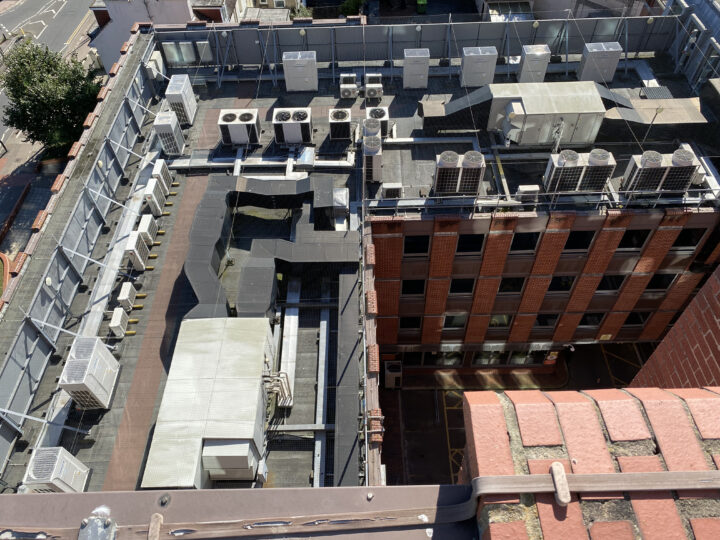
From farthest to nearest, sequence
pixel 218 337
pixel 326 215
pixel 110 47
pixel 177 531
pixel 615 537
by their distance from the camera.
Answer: pixel 110 47 < pixel 326 215 < pixel 218 337 < pixel 177 531 < pixel 615 537

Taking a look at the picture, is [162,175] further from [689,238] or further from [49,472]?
[689,238]

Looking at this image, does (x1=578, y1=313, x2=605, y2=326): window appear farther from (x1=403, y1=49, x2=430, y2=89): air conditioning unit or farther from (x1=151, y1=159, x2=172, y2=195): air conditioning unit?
(x1=151, y1=159, x2=172, y2=195): air conditioning unit

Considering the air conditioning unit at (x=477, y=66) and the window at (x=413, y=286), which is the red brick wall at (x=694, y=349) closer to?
the window at (x=413, y=286)

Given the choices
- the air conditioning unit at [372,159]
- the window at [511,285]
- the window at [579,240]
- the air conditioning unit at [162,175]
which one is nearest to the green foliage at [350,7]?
the air conditioning unit at [372,159]

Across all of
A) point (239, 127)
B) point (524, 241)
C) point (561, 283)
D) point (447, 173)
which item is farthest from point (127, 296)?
point (561, 283)

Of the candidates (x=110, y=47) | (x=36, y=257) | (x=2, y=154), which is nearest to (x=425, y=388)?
(x=36, y=257)

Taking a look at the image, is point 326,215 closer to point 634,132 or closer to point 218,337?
point 218,337
